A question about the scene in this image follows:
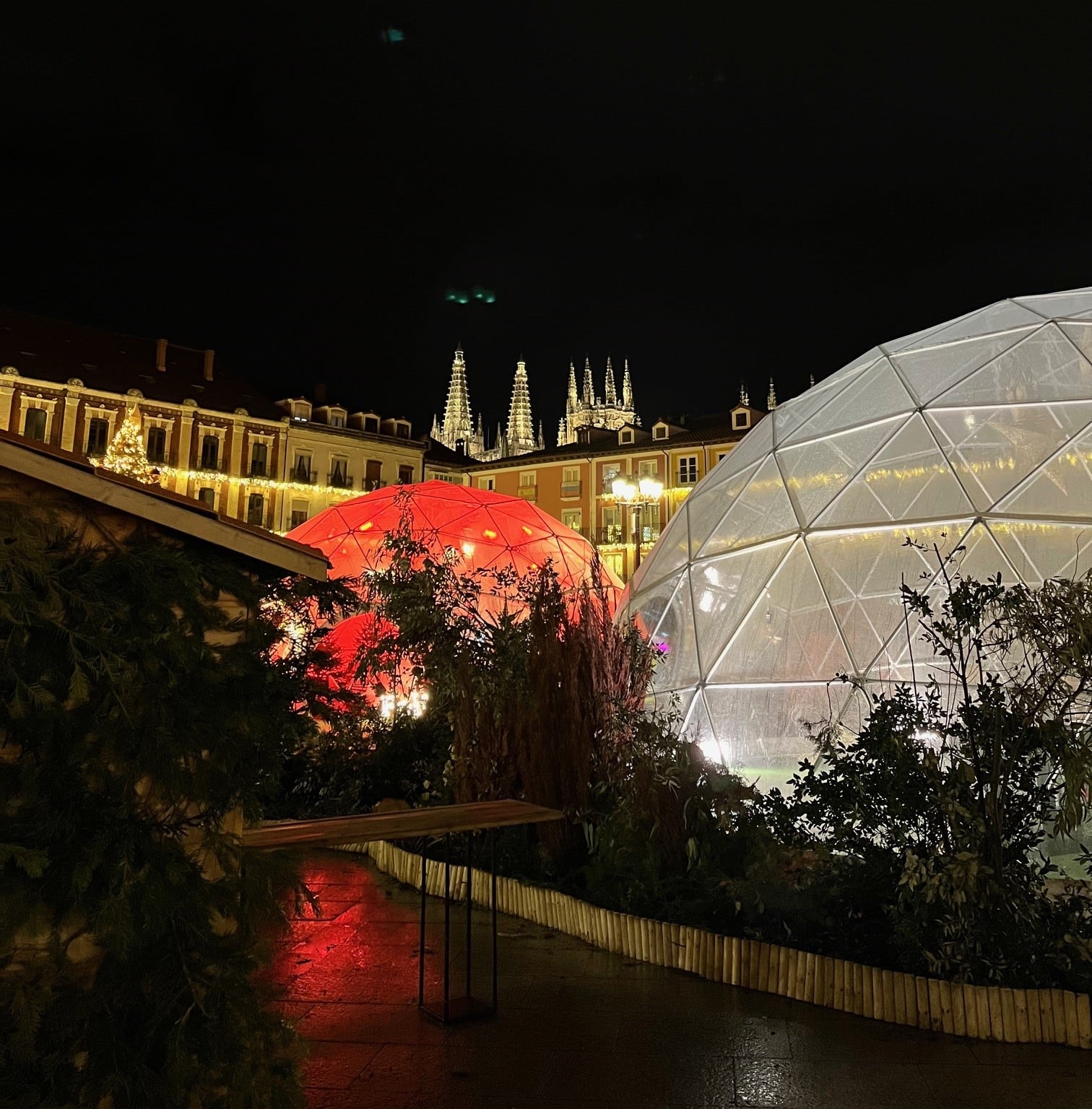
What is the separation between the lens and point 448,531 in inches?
803

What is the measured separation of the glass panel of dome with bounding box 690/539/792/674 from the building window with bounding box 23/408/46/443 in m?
A: 36.0

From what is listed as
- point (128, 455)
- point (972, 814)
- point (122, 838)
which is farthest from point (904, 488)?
point (128, 455)

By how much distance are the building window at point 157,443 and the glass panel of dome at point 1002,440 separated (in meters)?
38.5

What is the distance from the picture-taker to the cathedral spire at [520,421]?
479 feet

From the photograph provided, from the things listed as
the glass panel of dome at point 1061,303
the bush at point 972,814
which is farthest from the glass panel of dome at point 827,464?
the bush at point 972,814

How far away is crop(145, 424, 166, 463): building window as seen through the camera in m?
41.6

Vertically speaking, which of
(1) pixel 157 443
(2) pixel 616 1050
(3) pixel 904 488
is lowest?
(2) pixel 616 1050

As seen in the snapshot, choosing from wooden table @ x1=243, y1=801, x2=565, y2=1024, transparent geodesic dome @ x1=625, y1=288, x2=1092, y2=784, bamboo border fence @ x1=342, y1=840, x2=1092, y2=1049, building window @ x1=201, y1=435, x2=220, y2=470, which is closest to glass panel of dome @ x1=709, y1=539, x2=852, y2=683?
Result: transparent geodesic dome @ x1=625, y1=288, x2=1092, y2=784

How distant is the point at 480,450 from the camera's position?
521ft

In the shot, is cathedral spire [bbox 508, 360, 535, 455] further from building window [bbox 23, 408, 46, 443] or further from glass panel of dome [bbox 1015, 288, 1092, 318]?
glass panel of dome [bbox 1015, 288, 1092, 318]

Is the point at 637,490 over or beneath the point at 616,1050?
over

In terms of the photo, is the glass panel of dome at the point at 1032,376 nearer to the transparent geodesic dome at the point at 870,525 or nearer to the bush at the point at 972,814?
the transparent geodesic dome at the point at 870,525

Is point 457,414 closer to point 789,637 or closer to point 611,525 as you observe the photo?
point 611,525

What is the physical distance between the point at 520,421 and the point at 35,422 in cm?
11159
